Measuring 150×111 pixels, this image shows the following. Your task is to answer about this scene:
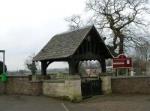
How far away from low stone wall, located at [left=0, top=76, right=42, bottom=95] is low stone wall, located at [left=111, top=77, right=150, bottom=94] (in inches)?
214

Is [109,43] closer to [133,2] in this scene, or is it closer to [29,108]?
[133,2]

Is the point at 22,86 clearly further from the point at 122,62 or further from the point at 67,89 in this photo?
the point at 122,62

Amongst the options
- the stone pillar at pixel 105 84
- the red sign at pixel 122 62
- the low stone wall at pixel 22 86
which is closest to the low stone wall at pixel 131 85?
the stone pillar at pixel 105 84

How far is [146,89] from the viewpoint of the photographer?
82.6 ft

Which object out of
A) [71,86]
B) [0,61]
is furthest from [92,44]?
[0,61]

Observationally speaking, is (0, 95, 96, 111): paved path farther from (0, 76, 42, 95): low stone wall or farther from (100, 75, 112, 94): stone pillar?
(100, 75, 112, 94): stone pillar

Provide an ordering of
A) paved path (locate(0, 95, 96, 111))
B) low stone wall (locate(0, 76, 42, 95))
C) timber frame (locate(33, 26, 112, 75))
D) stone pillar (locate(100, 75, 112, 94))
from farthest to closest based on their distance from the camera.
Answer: low stone wall (locate(0, 76, 42, 95))
stone pillar (locate(100, 75, 112, 94))
timber frame (locate(33, 26, 112, 75))
paved path (locate(0, 95, 96, 111))

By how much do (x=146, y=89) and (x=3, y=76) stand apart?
10909mm

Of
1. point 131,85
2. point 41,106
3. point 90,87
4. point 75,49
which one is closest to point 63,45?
point 75,49

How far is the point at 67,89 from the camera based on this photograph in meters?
22.8

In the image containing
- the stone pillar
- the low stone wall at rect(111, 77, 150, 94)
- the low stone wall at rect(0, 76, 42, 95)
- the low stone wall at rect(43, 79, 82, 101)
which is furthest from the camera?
the low stone wall at rect(0, 76, 42, 95)

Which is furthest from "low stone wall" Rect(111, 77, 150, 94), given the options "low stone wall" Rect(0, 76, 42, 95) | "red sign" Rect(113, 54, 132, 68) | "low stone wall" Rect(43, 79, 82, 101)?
"low stone wall" Rect(0, 76, 42, 95)

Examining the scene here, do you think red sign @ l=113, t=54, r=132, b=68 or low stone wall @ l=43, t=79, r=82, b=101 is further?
red sign @ l=113, t=54, r=132, b=68

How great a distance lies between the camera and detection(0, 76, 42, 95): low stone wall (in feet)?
85.1
